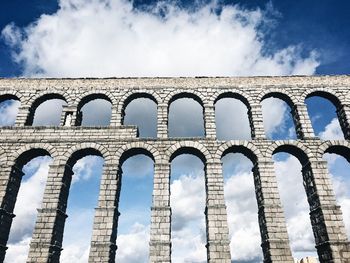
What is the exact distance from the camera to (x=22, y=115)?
18609 mm

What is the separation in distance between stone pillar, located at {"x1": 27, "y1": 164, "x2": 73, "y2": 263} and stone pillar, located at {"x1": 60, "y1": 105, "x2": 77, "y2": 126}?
277cm

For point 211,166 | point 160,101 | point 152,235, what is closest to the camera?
point 152,235

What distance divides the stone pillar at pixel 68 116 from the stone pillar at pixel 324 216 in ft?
42.7

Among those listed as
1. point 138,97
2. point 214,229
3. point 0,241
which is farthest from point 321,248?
point 0,241

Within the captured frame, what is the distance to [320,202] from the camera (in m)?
15.6

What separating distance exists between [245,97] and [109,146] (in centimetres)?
839

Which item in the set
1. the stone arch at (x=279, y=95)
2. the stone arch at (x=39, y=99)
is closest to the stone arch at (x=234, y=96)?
the stone arch at (x=279, y=95)

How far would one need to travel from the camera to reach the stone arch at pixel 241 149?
55.6 ft

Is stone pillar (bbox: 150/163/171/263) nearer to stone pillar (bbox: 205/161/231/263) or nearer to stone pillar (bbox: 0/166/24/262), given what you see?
stone pillar (bbox: 205/161/231/263)

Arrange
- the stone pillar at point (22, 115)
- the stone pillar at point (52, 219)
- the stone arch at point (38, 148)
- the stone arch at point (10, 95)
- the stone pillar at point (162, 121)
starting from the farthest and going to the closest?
the stone arch at point (10, 95), the stone pillar at point (22, 115), the stone pillar at point (162, 121), the stone arch at point (38, 148), the stone pillar at point (52, 219)

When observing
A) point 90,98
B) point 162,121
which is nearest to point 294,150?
point 162,121

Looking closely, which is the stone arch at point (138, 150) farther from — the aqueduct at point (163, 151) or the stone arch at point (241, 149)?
the stone arch at point (241, 149)

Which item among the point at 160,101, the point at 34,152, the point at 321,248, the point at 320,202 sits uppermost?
the point at 160,101

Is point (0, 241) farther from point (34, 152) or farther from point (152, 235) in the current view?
point (152, 235)
